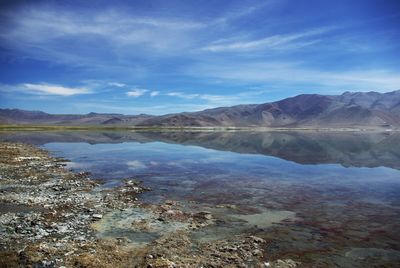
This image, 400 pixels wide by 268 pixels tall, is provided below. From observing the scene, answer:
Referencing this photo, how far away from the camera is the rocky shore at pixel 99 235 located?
13.0 m

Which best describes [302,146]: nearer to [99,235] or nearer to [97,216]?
[97,216]

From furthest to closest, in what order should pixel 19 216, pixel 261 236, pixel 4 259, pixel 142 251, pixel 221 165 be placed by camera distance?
1. pixel 221 165
2. pixel 19 216
3. pixel 261 236
4. pixel 142 251
5. pixel 4 259

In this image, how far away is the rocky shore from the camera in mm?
12953

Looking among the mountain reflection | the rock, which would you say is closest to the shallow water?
the rock

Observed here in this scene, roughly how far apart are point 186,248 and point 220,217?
5.35 m

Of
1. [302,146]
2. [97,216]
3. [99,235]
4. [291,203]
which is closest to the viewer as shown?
[99,235]

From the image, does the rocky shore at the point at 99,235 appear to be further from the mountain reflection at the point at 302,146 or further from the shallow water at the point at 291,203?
the mountain reflection at the point at 302,146

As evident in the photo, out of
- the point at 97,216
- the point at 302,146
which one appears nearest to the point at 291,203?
the point at 97,216

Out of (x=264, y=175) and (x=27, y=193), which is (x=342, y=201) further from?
(x=27, y=193)

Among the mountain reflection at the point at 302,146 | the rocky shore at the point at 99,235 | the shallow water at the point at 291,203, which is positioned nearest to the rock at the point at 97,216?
the rocky shore at the point at 99,235

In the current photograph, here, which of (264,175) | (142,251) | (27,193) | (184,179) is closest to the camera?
(142,251)

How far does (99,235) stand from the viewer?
51.4 ft

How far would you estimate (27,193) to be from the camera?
2330cm

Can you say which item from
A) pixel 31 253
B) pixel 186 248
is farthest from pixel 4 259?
pixel 186 248
